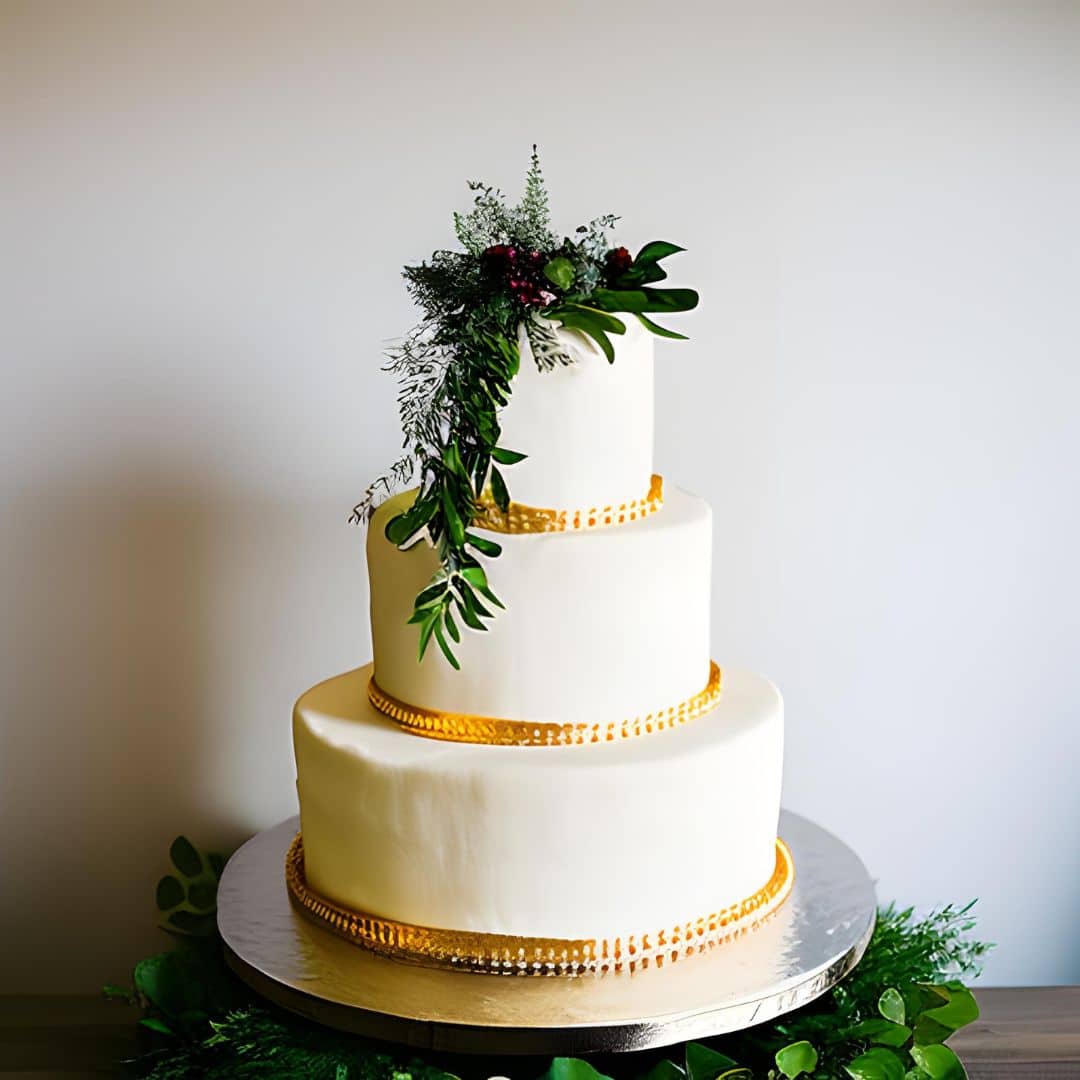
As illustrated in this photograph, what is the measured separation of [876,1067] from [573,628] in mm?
701

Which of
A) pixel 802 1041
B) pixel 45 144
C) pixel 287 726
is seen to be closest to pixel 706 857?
pixel 802 1041

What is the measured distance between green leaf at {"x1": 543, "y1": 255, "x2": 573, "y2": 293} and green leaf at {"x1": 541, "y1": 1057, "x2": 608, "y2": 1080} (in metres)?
0.92

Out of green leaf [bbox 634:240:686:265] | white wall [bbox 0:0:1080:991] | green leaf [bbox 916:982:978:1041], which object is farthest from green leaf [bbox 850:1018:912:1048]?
green leaf [bbox 634:240:686:265]

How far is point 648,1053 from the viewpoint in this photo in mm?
1793

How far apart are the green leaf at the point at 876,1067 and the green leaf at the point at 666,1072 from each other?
0.22m

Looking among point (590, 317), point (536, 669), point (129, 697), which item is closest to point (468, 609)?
point (536, 669)

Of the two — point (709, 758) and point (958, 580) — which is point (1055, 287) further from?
point (709, 758)

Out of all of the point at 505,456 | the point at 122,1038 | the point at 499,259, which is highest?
the point at 499,259

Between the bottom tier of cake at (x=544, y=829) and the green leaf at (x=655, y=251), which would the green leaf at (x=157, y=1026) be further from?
the green leaf at (x=655, y=251)

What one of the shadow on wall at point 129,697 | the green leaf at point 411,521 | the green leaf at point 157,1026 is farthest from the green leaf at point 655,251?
the green leaf at point 157,1026

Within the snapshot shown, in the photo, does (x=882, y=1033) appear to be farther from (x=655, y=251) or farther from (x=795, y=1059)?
(x=655, y=251)

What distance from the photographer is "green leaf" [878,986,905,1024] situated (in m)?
1.84

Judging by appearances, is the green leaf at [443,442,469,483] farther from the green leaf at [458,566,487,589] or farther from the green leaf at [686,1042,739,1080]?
the green leaf at [686,1042,739,1080]

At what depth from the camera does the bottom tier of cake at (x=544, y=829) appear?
161 centimetres
